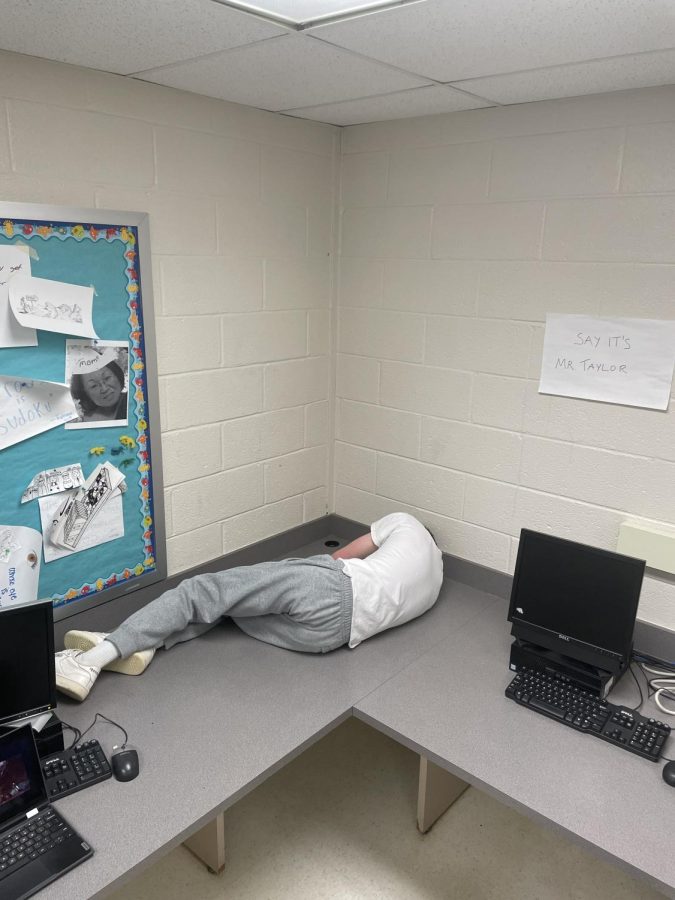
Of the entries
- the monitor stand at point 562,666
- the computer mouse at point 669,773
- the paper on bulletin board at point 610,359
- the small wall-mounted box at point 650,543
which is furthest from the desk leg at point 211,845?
the paper on bulletin board at point 610,359

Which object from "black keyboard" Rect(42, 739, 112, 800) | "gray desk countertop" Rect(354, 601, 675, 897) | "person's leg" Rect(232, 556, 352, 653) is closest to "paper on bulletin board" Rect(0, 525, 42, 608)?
"black keyboard" Rect(42, 739, 112, 800)

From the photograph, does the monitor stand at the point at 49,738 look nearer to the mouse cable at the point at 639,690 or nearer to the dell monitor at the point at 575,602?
the dell monitor at the point at 575,602

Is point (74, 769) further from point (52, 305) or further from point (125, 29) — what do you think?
point (125, 29)

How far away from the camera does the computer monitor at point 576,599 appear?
5.92 ft

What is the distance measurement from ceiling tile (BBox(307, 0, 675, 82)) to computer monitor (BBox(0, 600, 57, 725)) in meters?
1.38

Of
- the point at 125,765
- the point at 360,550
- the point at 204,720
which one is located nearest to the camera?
the point at 125,765

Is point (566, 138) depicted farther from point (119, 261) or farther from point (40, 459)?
point (40, 459)

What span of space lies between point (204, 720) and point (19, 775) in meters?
0.46

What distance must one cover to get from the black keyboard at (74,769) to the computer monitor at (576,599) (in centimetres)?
116

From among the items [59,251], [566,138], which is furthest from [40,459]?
[566,138]

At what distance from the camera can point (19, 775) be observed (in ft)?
4.82

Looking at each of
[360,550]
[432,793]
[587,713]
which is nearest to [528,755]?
[587,713]

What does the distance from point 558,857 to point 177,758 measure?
1.27m

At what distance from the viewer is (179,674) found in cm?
196
